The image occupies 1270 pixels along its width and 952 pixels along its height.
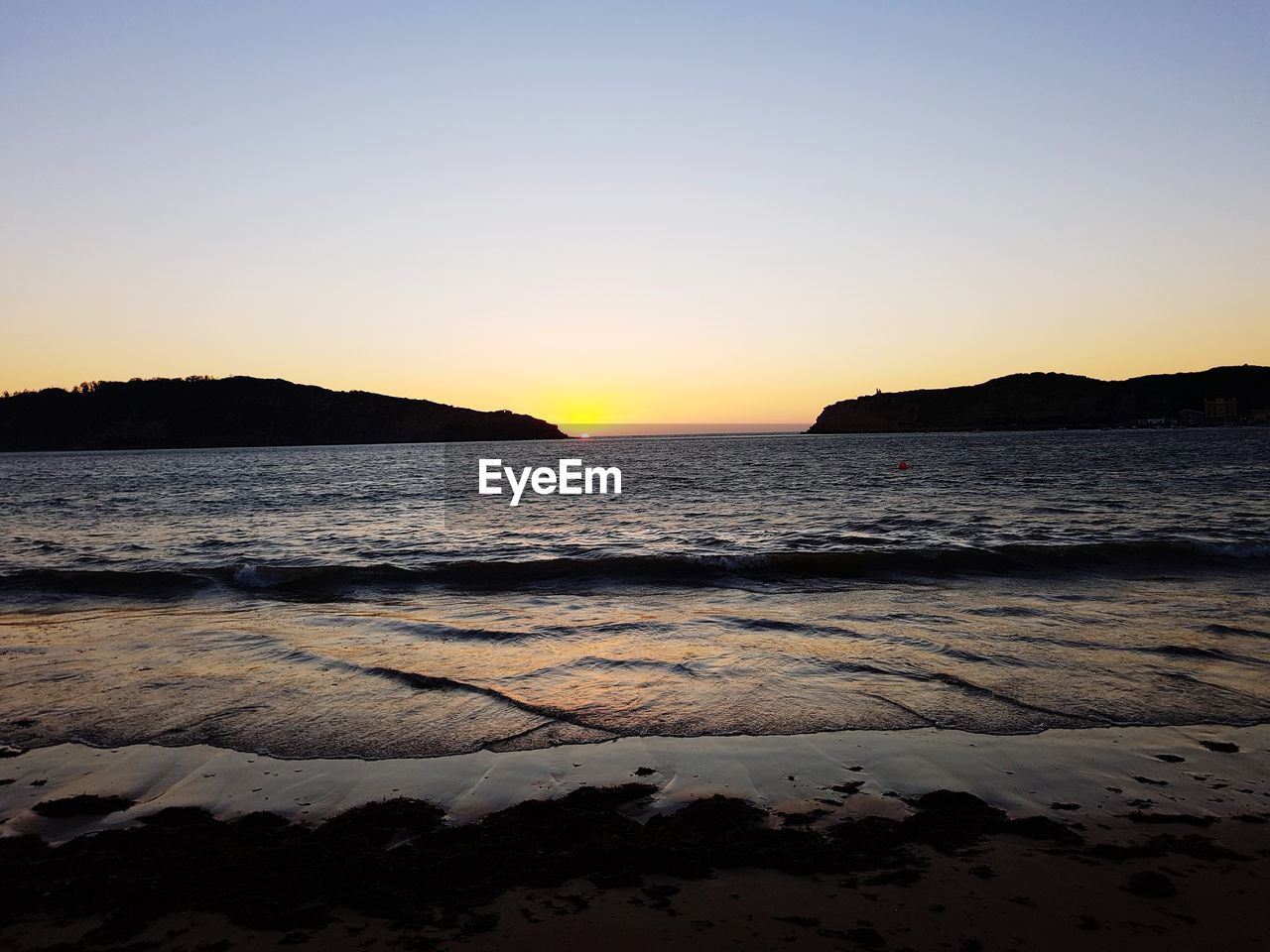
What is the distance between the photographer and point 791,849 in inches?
184

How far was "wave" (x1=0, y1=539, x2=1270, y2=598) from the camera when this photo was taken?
684 inches

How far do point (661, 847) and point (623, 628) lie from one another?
731 centimetres

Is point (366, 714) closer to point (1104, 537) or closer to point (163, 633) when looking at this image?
point (163, 633)

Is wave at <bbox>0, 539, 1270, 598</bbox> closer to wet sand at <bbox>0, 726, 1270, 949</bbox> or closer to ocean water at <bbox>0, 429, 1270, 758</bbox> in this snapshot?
ocean water at <bbox>0, 429, 1270, 758</bbox>

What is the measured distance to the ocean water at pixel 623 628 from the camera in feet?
24.7

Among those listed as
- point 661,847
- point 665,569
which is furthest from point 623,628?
point 661,847

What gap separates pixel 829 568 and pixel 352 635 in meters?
11.3

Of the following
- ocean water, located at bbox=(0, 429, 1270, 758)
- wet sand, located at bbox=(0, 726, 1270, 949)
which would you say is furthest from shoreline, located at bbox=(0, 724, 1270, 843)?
ocean water, located at bbox=(0, 429, 1270, 758)

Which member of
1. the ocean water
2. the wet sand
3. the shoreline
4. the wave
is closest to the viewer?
the wet sand

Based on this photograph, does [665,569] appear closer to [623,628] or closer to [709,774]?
[623,628]

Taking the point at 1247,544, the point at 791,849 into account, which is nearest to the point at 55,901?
the point at 791,849

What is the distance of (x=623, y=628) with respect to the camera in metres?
12.0

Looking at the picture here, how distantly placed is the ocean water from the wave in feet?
0.39

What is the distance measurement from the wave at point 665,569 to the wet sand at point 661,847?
10.8 m
